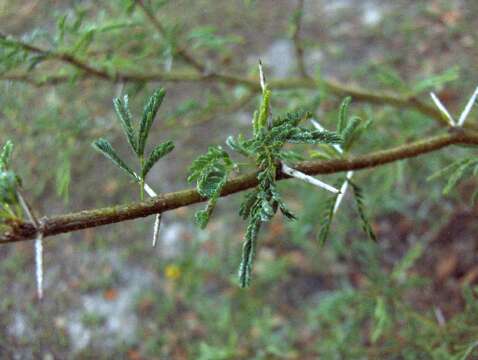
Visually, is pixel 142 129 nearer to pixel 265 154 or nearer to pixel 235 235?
pixel 265 154

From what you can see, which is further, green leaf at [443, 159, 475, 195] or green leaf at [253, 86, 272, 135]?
green leaf at [443, 159, 475, 195]

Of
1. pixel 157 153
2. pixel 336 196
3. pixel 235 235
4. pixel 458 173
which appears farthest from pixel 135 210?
pixel 235 235

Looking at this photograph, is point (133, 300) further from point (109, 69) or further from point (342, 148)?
point (342, 148)

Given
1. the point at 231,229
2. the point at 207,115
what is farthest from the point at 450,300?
the point at 207,115

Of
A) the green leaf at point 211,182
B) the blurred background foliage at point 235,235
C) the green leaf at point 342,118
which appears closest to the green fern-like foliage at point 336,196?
the green leaf at point 342,118

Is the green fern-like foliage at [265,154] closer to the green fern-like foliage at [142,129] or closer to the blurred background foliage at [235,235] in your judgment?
the green fern-like foliage at [142,129]

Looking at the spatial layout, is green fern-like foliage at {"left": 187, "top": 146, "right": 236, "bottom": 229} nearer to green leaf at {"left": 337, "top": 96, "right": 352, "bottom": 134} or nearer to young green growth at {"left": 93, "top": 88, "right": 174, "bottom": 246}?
young green growth at {"left": 93, "top": 88, "right": 174, "bottom": 246}

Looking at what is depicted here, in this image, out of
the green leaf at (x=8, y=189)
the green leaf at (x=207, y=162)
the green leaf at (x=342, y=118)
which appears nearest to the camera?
the green leaf at (x=8, y=189)

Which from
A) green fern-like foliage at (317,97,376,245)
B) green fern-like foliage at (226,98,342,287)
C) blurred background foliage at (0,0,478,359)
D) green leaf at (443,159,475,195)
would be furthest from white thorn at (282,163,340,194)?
blurred background foliage at (0,0,478,359)
